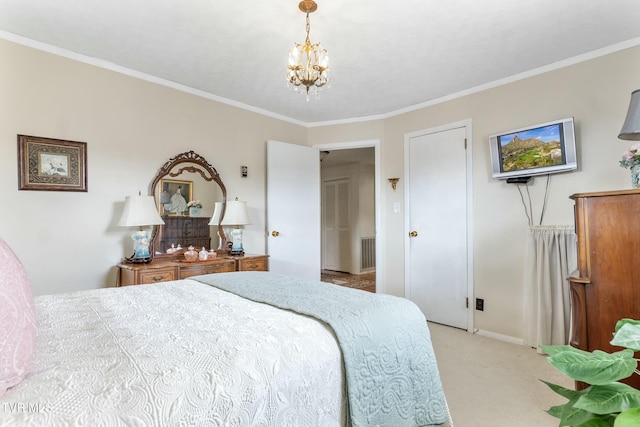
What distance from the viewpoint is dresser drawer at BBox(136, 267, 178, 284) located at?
249cm

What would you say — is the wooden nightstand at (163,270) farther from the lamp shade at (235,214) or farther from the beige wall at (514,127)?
the beige wall at (514,127)

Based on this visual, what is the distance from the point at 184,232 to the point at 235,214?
1.68 ft

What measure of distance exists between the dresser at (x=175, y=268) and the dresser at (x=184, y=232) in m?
0.18

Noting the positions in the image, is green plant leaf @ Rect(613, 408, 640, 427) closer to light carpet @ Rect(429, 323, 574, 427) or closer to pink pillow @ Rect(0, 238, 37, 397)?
pink pillow @ Rect(0, 238, 37, 397)

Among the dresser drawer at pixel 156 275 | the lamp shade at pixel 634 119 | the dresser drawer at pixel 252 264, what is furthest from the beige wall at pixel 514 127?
the dresser drawer at pixel 156 275

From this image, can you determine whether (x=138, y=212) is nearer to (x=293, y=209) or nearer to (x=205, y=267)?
(x=205, y=267)

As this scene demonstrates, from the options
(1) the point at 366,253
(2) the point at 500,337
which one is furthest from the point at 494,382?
(1) the point at 366,253

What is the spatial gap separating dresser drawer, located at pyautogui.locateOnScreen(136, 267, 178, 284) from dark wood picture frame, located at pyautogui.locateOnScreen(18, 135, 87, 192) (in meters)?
0.83

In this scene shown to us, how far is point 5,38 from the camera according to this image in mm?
2248

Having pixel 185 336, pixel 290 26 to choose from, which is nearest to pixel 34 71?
pixel 290 26

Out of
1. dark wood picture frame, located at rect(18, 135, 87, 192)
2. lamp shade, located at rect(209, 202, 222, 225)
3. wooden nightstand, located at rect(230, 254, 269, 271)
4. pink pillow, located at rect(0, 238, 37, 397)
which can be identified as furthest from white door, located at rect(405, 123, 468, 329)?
pink pillow, located at rect(0, 238, 37, 397)

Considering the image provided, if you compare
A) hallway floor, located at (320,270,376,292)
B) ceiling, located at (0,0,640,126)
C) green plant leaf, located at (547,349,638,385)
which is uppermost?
ceiling, located at (0,0,640,126)

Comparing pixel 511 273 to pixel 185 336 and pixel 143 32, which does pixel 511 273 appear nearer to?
pixel 185 336

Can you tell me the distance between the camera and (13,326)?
742mm
